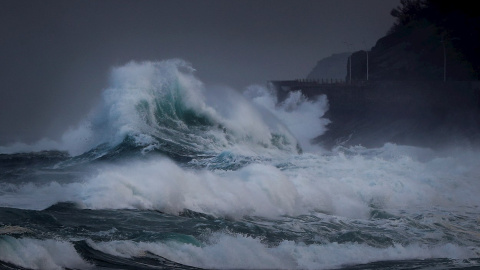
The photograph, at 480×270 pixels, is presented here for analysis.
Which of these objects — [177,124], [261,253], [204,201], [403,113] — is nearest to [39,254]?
[261,253]

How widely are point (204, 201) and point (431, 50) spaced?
34.7 m

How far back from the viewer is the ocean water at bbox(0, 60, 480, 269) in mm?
10984

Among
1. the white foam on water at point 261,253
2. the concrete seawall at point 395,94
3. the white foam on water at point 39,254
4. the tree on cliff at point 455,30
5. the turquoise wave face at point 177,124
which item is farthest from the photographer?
the tree on cliff at point 455,30

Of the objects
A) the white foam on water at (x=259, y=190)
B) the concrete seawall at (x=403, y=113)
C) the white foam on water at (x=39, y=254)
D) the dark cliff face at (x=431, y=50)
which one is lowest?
the white foam on water at (x=39, y=254)

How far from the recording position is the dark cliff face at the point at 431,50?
44.3m

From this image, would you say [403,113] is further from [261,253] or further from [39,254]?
[39,254]

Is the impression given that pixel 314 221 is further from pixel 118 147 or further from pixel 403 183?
pixel 118 147

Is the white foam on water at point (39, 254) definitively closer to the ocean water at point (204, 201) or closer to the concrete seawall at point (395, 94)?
the ocean water at point (204, 201)

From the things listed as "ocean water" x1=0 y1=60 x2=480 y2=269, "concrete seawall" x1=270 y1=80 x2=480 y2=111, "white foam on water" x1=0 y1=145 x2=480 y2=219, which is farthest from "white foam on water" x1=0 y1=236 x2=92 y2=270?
"concrete seawall" x1=270 y1=80 x2=480 y2=111

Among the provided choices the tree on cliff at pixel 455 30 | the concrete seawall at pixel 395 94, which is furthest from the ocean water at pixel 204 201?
the tree on cliff at pixel 455 30

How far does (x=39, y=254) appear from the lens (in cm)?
966

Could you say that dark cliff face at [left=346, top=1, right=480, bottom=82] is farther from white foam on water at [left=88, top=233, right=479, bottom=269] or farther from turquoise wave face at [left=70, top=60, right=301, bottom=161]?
white foam on water at [left=88, top=233, right=479, bottom=269]

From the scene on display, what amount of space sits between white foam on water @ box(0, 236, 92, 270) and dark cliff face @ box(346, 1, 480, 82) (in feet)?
117

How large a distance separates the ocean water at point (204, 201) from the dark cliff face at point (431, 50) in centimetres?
1829
